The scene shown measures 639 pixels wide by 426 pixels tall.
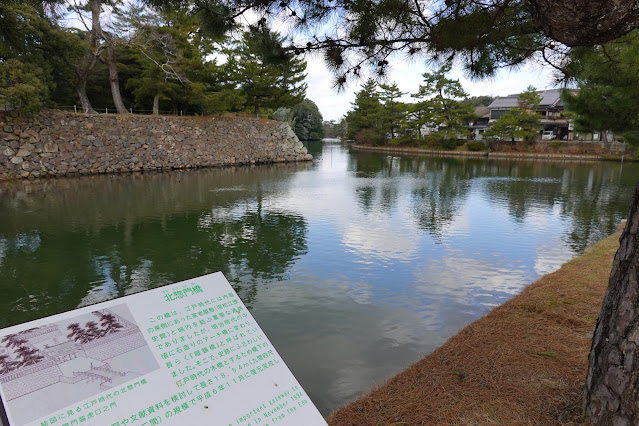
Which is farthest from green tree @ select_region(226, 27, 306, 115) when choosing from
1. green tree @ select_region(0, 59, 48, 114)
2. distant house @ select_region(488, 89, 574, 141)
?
distant house @ select_region(488, 89, 574, 141)

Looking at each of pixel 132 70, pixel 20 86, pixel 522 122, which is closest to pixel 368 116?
pixel 522 122

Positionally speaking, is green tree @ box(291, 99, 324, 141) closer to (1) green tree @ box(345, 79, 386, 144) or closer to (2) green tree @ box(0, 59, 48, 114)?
(1) green tree @ box(345, 79, 386, 144)

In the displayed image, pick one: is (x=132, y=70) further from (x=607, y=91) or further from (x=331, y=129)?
(x=331, y=129)

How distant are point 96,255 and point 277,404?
5404 millimetres

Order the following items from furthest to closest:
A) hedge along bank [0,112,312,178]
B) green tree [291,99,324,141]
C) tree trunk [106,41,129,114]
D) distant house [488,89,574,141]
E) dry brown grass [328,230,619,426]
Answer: green tree [291,99,324,141], distant house [488,89,574,141], tree trunk [106,41,129,114], hedge along bank [0,112,312,178], dry brown grass [328,230,619,426]

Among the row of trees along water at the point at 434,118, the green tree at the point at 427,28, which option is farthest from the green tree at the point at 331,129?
the green tree at the point at 427,28

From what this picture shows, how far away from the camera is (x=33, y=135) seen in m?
14.1

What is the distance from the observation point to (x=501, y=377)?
238 cm

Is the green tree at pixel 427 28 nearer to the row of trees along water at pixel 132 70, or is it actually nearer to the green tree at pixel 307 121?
the row of trees along water at pixel 132 70

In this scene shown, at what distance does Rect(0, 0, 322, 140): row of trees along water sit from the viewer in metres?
12.9

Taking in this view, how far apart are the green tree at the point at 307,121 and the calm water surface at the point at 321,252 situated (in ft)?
120

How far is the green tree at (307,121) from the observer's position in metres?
47.7

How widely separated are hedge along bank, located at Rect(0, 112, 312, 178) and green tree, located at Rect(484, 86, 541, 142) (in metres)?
15.3

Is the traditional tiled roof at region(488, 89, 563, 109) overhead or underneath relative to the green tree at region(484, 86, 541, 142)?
overhead
